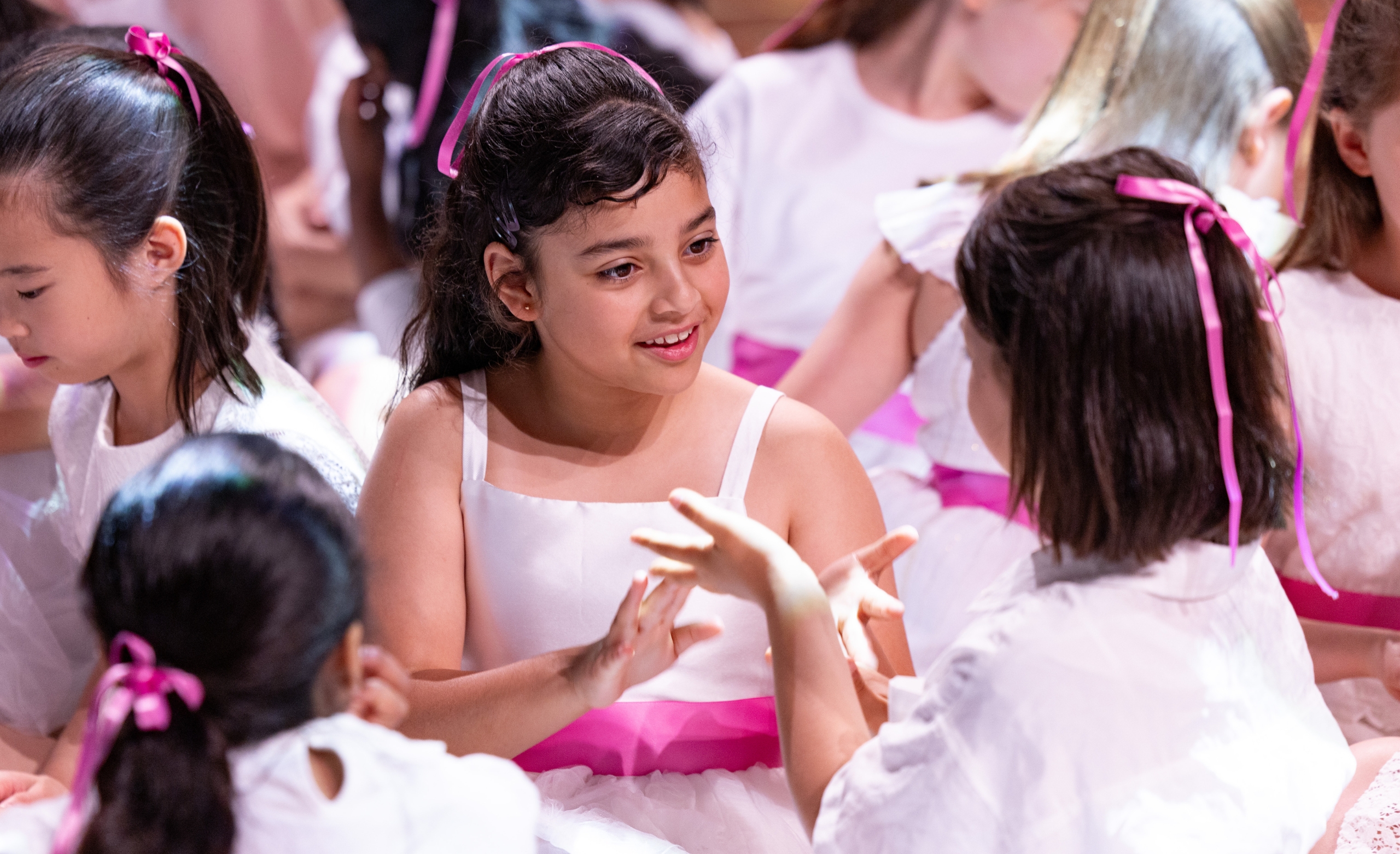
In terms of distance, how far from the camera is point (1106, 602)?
988 mm

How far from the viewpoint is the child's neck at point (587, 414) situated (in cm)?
136

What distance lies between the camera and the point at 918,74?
235cm

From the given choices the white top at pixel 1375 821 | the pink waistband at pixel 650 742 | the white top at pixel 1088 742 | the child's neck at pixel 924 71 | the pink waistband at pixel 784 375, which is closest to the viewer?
the white top at pixel 1088 742

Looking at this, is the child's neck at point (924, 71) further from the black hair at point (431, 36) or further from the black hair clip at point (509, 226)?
the black hair clip at point (509, 226)

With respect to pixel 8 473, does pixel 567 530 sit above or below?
above

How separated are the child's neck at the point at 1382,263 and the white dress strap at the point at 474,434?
98 centimetres

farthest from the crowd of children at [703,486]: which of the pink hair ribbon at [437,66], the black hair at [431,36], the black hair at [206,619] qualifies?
the pink hair ribbon at [437,66]

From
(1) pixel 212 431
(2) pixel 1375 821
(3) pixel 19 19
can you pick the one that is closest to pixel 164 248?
(1) pixel 212 431

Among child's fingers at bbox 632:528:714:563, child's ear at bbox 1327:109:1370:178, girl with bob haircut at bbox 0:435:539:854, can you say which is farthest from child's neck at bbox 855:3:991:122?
girl with bob haircut at bbox 0:435:539:854

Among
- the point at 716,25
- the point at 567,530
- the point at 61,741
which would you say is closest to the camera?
the point at 567,530

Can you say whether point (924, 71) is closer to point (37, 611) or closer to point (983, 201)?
point (983, 201)

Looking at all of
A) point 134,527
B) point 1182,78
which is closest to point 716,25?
point 1182,78

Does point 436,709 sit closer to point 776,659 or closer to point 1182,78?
point 776,659

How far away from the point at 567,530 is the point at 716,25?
6.99 feet
